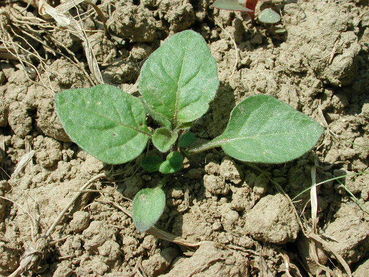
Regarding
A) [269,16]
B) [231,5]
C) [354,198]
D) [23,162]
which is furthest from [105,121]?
[354,198]

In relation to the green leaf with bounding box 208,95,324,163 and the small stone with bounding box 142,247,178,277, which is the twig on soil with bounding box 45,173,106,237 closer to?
the small stone with bounding box 142,247,178,277

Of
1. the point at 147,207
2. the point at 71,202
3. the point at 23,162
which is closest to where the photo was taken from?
the point at 147,207

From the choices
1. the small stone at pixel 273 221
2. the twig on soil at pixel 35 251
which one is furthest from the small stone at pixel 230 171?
the twig on soil at pixel 35 251

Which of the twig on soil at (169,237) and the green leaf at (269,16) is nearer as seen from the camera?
the twig on soil at (169,237)

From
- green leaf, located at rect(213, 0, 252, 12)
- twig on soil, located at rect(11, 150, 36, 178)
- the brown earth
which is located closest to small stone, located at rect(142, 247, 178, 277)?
the brown earth

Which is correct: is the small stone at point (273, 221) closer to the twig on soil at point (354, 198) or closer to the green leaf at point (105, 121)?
the twig on soil at point (354, 198)

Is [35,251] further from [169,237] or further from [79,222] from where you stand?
[169,237]

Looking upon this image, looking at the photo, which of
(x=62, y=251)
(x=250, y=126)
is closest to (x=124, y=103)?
(x=250, y=126)
